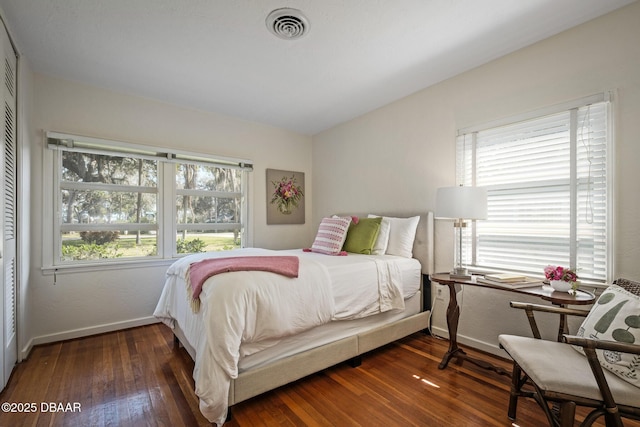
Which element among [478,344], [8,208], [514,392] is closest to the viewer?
[514,392]

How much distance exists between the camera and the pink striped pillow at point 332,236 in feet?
9.77

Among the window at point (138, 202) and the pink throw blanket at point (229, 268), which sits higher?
the window at point (138, 202)

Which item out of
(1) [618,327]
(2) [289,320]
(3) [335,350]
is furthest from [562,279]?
(2) [289,320]

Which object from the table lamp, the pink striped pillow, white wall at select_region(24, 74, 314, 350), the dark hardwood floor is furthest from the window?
the table lamp

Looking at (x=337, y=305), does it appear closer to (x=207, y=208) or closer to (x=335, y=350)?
(x=335, y=350)

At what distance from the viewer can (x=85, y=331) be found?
281cm

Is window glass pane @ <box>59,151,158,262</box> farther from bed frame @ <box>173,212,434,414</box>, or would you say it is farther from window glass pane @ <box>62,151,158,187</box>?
bed frame @ <box>173,212,434,414</box>

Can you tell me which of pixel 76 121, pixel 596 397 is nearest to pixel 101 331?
pixel 76 121

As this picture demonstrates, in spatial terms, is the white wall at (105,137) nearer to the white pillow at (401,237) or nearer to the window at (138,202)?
the window at (138,202)

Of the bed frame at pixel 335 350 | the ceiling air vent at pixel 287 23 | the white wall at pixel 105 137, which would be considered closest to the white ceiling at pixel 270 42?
the ceiling air vent at pixel 287 23

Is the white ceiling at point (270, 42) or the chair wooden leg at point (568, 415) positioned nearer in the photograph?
the chair wooden leg at point (568, 415)

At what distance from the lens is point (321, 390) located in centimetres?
193

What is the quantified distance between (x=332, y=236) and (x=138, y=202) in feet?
7.23

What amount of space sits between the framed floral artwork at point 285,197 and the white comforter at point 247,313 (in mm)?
2032
